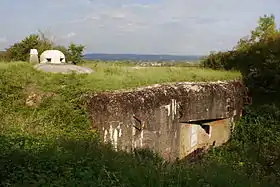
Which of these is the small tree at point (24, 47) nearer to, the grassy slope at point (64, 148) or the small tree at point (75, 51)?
the small tree at point (75, 51)

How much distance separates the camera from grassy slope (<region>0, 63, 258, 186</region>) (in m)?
4.06

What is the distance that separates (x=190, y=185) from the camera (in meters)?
4.20

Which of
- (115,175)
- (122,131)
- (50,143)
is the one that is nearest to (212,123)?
(122,131)

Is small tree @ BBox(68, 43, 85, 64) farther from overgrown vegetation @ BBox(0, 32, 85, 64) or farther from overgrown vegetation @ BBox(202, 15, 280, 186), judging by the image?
overgrown vegetation @ BBox(202, 15, 280, 186)

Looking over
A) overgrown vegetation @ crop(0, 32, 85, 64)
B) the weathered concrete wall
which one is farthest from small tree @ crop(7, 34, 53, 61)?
the weathered concrete wall

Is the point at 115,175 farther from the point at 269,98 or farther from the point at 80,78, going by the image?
the point at 269,98

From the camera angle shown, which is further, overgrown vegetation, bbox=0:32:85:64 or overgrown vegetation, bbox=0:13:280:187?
overgrown vegetation, bbox=0:32:85:64

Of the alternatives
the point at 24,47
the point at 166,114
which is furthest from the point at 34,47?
the point at 166,114

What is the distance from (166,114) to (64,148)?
4.48m

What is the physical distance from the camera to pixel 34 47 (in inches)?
546

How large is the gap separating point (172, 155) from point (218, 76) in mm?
4038

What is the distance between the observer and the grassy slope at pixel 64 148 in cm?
406

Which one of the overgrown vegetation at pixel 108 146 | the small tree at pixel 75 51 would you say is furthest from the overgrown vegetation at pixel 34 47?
the overgrown vegetation at pixel 108 146

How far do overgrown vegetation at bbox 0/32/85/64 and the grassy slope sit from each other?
14.4 ft
